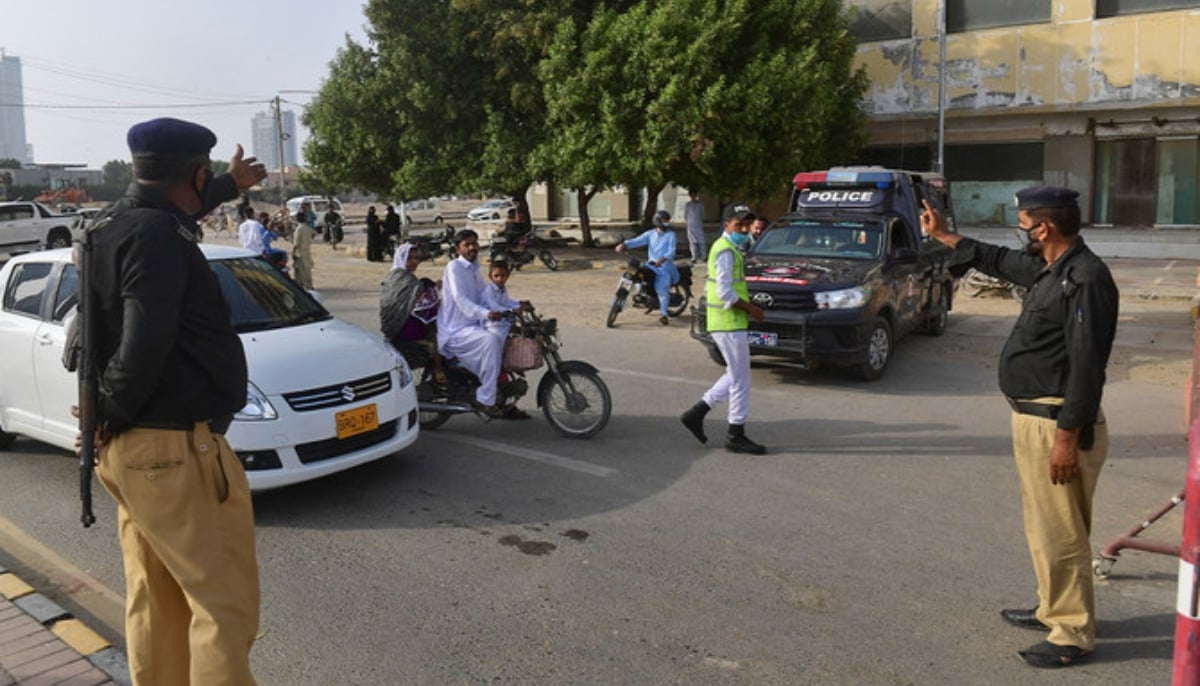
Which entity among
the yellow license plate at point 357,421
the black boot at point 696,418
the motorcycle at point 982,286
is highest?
the yellow license plate at point 357,421

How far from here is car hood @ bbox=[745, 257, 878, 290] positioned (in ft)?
32.3

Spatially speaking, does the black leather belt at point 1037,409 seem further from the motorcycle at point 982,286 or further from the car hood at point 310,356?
the motorcycle at point 982,286

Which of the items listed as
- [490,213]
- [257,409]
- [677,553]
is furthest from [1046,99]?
[490,213]

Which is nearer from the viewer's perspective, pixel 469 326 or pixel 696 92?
pixel 469 326

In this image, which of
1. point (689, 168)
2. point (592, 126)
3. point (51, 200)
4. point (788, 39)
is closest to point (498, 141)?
point (592, 126)

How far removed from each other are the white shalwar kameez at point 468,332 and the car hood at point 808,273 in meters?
3.38

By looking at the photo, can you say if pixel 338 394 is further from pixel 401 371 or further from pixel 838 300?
pixel 838 300

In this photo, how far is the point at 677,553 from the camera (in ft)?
17.7

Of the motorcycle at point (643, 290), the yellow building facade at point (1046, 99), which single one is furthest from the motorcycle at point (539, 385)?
the yellow building facade at point (1046, 99)

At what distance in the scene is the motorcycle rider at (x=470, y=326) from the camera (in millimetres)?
7742

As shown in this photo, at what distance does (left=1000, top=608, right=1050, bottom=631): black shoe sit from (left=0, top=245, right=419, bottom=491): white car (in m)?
3.96

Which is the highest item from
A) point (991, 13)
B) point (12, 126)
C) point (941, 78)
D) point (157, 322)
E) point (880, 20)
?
point (12, 126)

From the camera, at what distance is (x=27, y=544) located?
5719 mm

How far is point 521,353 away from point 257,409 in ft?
8.07
